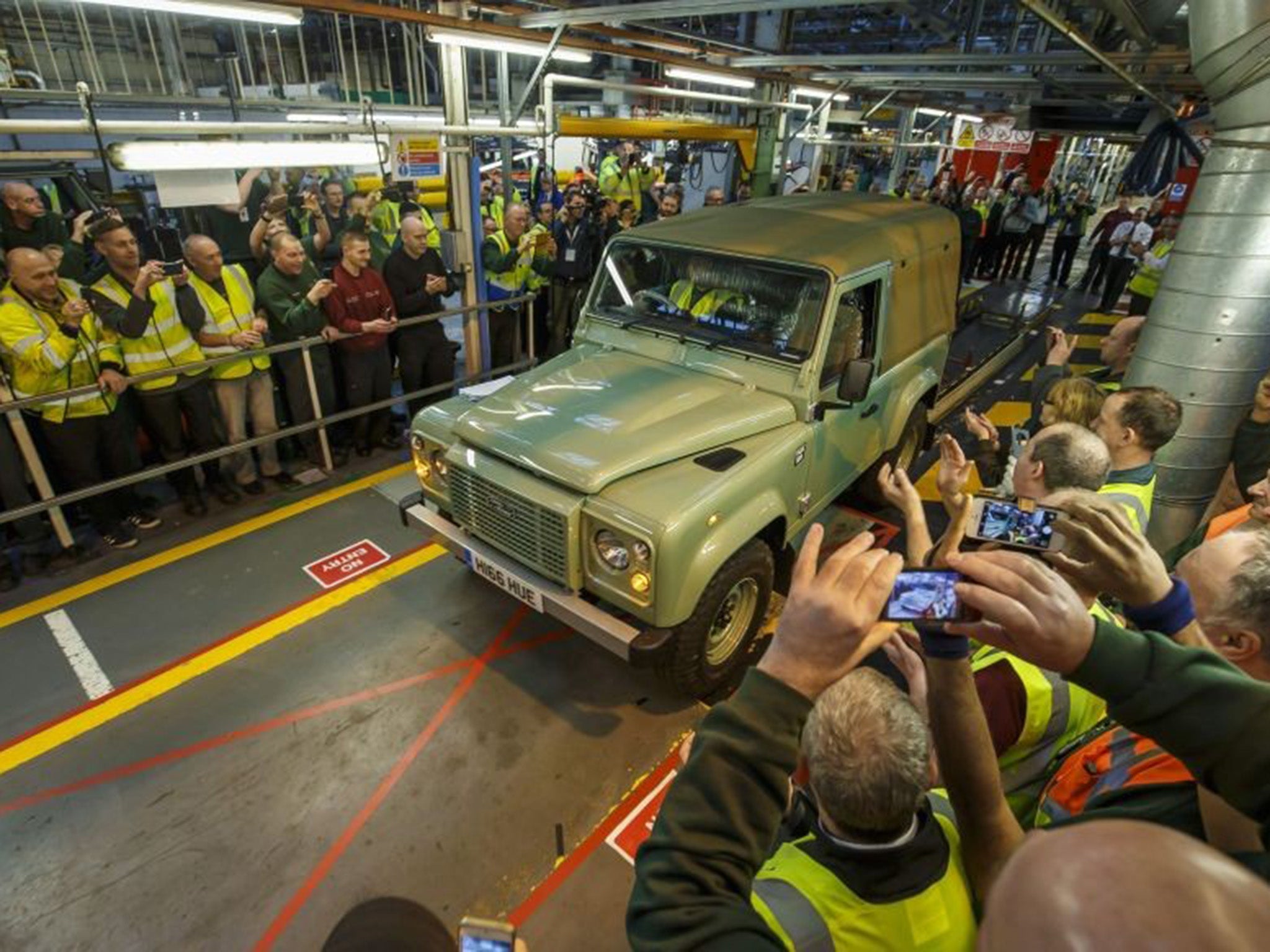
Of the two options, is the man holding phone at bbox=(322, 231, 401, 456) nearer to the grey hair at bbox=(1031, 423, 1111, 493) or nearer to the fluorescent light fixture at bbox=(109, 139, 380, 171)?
the fluorescent light fixture at bbox=(109, 139, 380, 171)

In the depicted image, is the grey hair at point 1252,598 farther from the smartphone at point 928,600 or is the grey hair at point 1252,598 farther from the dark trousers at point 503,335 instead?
the dark trousers at point 503,335

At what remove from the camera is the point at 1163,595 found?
119cm

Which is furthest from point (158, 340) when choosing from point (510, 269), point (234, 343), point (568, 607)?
point (568, 607)

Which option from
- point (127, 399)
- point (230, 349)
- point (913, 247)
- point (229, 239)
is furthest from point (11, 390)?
A: point (913, 247)

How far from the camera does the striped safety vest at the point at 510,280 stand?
628 centimetres

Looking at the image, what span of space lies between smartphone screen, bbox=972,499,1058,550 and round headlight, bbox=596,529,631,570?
1.43 meters

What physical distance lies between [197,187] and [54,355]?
1.31m

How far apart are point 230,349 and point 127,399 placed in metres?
0.70

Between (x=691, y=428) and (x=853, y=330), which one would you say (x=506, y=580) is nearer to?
(x=691, y=428)

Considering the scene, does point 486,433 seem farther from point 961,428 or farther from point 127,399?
point 961,428

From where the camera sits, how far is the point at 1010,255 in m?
12.7

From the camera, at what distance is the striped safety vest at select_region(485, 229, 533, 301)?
6281 millimetres

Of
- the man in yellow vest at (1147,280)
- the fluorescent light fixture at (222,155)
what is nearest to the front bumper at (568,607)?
the fluorescent light fixture at (222,155)

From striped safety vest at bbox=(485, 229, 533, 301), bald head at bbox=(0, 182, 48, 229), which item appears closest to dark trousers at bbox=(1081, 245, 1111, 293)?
Result: striped safety vest at bbox=(485, 229, 533, 301)
